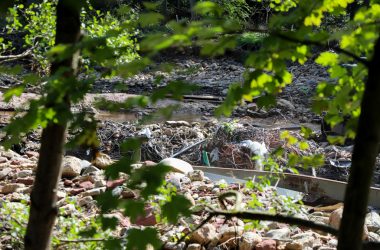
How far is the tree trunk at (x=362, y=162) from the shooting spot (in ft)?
3.66

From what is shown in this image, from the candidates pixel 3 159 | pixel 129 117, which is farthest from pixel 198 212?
pixel 129 117

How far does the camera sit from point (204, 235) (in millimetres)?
3809

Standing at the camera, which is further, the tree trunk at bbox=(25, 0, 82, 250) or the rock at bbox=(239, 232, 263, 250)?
the rock at bbox=(239, 232, 263, 250)

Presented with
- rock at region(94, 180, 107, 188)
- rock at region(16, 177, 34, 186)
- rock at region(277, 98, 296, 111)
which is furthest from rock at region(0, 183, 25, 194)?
rock at region(277, 98, 296, 111)

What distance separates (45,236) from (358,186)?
888mm

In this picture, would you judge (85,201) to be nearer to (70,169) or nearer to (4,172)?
(70,169)

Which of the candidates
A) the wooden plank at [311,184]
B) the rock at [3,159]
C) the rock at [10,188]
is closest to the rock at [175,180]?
the wooden plank at [311,184]

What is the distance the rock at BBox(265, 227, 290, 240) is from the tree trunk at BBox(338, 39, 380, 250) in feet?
9.67

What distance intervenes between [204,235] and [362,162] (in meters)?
2.77

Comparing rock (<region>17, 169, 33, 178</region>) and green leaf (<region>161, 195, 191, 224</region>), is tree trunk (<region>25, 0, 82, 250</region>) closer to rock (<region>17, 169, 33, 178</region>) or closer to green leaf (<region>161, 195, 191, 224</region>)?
green leaf (<region>161, 195, 191, 224</region>)

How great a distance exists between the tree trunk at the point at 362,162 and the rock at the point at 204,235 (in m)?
2.67

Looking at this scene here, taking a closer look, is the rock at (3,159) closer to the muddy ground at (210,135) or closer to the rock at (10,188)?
the muddy ground at (210,135)

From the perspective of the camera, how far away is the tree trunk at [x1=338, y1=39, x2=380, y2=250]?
1114mm

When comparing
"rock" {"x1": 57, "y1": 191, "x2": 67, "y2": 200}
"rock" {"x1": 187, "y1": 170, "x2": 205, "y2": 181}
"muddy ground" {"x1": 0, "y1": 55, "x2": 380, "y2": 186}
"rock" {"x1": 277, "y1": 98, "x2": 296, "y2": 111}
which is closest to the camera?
"rock" {"x1": 57, "y1": 191, "x2": 67, "y2": 200}
